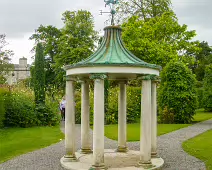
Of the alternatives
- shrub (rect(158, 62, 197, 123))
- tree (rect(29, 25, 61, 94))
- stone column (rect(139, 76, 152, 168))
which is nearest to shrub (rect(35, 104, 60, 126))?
shrub (rect(158, 62, 197, 123))

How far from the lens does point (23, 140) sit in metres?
A: 17.8

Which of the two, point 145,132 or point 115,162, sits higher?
point 145,132

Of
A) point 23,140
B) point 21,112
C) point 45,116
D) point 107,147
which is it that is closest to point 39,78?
point 45,116

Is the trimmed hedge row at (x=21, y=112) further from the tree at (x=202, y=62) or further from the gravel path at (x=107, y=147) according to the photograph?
the tree at (x=202, y=62)

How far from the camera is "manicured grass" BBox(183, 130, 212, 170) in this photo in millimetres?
13025

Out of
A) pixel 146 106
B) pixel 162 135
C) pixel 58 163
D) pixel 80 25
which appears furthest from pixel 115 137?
pixel 80 25

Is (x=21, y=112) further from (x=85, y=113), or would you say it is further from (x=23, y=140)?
(x=85, y=113)

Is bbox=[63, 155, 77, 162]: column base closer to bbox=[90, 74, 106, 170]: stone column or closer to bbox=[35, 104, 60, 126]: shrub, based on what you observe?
bbox=[90, 74, 106, 170]: stone column

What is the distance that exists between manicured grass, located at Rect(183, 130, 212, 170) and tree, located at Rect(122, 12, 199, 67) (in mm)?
15335

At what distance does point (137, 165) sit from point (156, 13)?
32363mm

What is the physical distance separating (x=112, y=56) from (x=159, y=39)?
90.1 feet

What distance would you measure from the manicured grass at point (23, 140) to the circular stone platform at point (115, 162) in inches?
111

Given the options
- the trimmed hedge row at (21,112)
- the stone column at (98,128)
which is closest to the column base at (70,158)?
the stone column at (98,128)

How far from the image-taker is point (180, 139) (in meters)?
18.1
